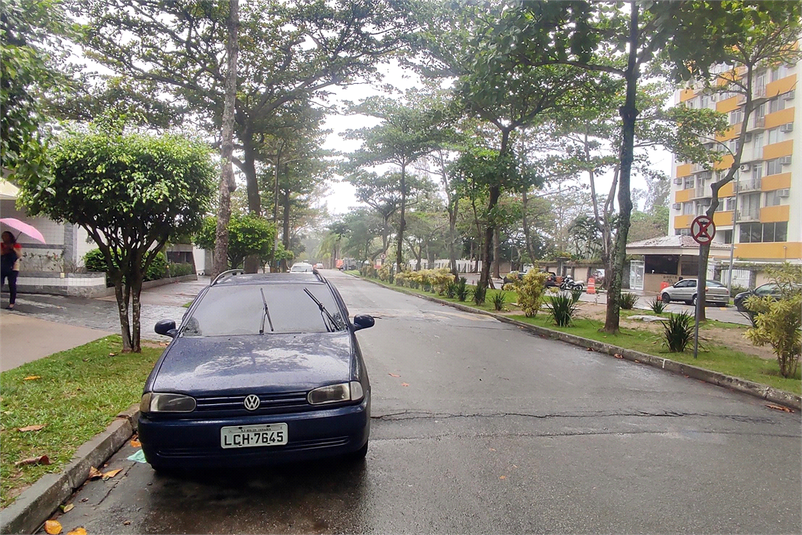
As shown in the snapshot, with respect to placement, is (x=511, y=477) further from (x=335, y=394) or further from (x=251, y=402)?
(x=251, y=402)

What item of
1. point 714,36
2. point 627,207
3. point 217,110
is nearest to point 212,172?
point 627,207

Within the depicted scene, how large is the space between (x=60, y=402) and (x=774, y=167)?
46310mm

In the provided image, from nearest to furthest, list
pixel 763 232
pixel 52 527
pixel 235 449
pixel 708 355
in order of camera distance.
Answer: pixel 52 527 < pixel 235 449 < pixel 708 355 < pixel 763 232

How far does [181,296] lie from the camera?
17750mm

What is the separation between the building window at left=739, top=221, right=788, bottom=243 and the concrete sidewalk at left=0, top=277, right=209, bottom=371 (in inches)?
1630

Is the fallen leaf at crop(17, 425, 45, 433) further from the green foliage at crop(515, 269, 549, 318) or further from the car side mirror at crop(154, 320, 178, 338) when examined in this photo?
the green foliage at crop(515, 269, 549, 318)

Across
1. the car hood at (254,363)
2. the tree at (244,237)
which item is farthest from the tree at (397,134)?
the car hood at (254,363)

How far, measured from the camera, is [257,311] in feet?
15.8

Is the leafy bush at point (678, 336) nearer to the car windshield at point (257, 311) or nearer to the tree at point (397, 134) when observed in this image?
the car windshield at point (257, 311)

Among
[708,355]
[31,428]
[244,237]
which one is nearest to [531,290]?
[708,355]

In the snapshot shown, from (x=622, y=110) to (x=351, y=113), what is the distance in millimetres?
14725

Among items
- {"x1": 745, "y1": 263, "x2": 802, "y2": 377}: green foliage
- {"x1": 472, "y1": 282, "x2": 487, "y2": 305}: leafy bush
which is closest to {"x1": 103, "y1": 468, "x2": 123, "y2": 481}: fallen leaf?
{"x1": 745, "y1": 263, "x2": 802, "y2": 377}: green foliage

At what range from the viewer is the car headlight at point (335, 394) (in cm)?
355

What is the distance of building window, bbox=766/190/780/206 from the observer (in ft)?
124
